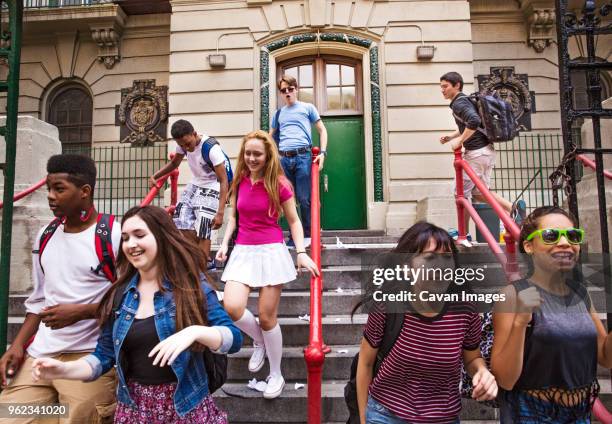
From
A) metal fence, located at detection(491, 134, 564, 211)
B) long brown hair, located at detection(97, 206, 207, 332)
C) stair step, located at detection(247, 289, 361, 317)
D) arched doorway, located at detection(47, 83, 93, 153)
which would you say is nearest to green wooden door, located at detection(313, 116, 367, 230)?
metal fence, located at detection(491, 134, 564, 211)

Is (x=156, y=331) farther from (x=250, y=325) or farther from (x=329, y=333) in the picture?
(x=329, y=333)

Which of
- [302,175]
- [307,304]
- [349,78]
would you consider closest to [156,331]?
[307,304]

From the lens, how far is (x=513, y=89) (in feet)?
32.5

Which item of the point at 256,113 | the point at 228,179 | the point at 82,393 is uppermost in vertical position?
the point at 256,113

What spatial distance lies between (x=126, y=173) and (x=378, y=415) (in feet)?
32.5

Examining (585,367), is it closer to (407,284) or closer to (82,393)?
(407,284)

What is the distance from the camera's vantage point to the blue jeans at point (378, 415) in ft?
6.03

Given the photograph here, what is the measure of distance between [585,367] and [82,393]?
2.28 metres

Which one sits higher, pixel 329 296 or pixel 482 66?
pixel 482 66

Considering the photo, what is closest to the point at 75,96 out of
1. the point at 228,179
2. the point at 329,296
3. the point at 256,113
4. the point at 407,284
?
the point at 256,113

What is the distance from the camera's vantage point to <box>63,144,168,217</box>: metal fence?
10109mm

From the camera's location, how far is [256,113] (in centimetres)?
874

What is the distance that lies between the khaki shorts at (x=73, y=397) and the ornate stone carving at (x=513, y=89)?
991cm

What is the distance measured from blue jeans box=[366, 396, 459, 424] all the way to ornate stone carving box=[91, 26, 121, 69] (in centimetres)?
1158
